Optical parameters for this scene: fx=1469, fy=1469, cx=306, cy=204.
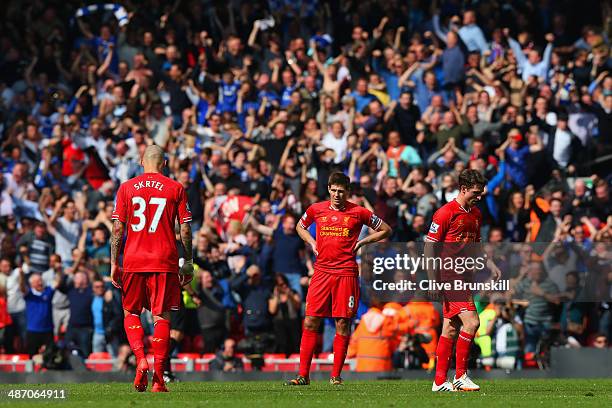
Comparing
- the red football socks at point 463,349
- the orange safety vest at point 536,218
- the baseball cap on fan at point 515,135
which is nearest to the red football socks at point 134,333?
the red football socks at point 463,349

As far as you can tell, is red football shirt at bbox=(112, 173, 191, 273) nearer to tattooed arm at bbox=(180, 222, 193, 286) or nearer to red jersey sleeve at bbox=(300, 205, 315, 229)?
tattooed arm at bbox=(180, 222, 193, 286)

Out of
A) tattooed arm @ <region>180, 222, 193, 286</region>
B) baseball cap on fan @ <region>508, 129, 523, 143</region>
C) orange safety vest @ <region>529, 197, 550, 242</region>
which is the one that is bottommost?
tattooed arm @ <region>180, 222, 193, 286</region>

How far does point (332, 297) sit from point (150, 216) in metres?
2.65

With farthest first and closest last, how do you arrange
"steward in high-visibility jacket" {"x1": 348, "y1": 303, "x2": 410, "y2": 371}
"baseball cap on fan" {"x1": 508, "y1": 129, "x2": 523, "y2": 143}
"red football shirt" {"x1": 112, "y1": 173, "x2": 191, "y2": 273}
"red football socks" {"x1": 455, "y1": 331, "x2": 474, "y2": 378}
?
"baseball cap on fan" {"x1": 508, "y1": 129, "x2": 523, "y2": 143}, "steward in high-visibility jacket" {"x1": 348, "y1": 303, "x2": 410, "y2": 371}, "red football socks" {"x1": 455, "y1": 331, "x2": 474, "y2": 378}, "red football shirt" {"x1": 112, "y1": 173, "x2": 191, "y2": 273}

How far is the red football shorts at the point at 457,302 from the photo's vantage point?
14.7m

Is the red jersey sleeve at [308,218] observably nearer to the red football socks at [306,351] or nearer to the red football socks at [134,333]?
the red football socks at [306,351]

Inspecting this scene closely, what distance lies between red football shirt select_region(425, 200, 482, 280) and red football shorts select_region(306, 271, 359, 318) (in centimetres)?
150

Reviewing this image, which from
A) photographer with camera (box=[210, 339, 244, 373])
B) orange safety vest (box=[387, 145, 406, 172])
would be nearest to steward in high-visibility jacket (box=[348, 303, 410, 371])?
photographer with camera (box=[210, 339, 244, 373])

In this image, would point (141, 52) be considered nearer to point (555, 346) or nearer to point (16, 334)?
point (16, 334)

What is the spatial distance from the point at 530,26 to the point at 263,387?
47.7 ft

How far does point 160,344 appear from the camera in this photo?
46.0 ft

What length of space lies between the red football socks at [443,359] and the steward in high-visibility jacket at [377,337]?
5.66 metres

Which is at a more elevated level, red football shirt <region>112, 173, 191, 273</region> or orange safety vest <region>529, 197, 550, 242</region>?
orange safety vest <region>529, 197, 550, 242</region>

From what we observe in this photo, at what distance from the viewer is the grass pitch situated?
12672 millimetres
